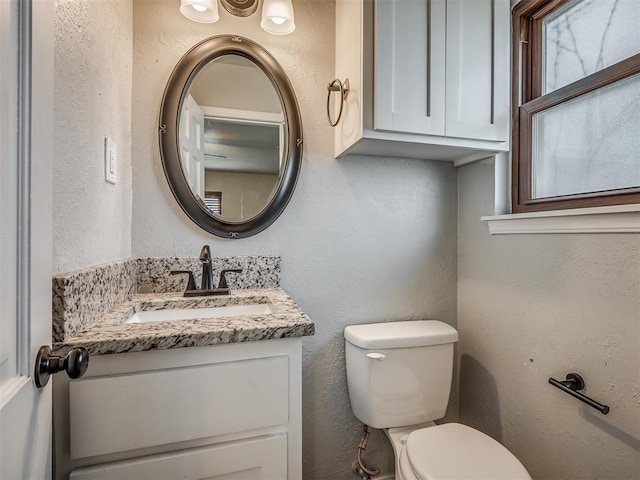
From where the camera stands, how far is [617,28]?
1.00 m

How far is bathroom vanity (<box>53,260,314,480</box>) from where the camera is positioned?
0.72 meters

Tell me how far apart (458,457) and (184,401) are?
81cm

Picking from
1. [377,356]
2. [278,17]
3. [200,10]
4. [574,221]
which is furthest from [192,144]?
[574,221]

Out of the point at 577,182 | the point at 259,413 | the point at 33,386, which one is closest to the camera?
the point at 33,386

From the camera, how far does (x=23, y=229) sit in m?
0.48

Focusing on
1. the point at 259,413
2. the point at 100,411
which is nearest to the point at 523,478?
the point at 259,413

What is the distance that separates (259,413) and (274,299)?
400mm

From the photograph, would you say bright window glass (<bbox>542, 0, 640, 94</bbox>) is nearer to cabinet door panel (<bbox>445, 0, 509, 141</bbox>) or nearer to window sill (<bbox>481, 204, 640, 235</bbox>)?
cabinet door panel (<bbox>445, 0, 509, 141</bbox>)

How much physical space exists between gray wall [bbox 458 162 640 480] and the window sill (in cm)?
2

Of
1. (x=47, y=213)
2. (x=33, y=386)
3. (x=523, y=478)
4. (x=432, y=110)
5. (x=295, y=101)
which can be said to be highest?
(x=295, y=101)

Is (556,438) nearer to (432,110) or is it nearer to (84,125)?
(432,110)

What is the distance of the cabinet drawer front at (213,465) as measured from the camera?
2.41 feet

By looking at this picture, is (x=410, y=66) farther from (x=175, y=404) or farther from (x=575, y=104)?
(x=175, y=404)

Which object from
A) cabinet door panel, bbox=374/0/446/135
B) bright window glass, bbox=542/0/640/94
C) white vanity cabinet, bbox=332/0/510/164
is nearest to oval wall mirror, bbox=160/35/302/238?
white vanity cabinet, bbox=332/0/510/164
